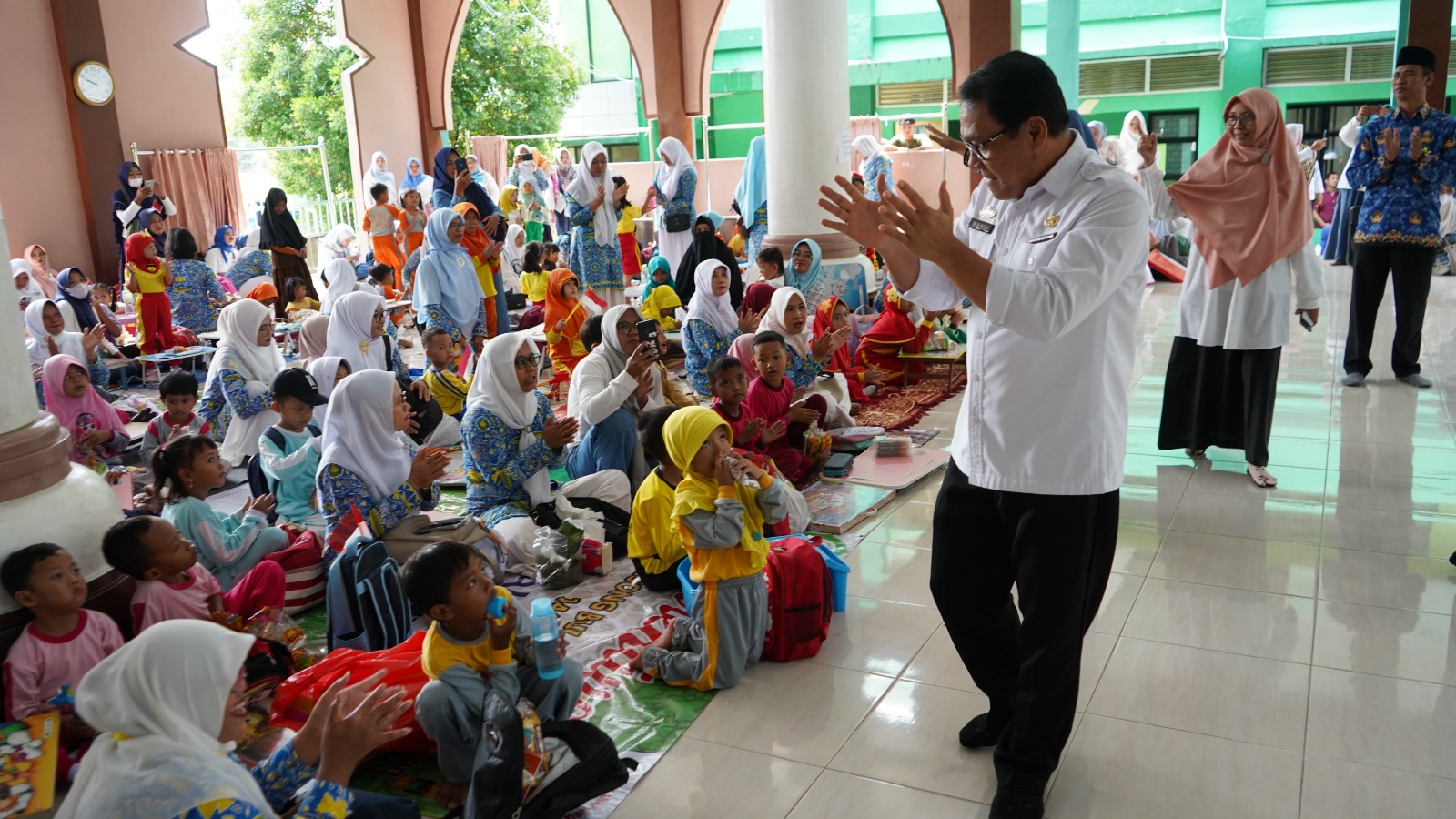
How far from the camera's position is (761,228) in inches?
371

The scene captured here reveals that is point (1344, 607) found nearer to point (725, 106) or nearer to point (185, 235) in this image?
point (185, 235)

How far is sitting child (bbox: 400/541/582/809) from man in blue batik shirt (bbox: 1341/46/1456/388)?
16.8 ft

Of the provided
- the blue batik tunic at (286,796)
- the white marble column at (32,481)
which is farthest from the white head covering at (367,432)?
the blue batik tunic at (286,796)

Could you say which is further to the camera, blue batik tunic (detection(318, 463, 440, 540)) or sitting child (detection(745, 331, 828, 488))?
sitting child (detection(745, 331, 828, 488))

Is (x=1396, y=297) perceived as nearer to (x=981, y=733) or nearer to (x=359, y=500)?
(x=981, y=733)

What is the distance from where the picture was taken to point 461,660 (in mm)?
2547

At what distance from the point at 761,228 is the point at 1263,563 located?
6.30 meters

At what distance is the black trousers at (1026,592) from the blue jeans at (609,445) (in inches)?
89.9

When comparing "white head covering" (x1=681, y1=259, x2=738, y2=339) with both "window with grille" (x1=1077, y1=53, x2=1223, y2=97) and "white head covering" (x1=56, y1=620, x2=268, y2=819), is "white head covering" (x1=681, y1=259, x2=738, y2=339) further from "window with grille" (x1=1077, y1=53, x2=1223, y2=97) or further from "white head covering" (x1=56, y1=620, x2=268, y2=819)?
"window with grille" (x1=1077, y1=53, x2=1223, y2=97)

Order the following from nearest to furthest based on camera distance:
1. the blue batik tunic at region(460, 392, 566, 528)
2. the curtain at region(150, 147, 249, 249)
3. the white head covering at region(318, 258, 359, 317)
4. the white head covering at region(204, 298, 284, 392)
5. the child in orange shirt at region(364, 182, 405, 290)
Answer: the blue batik tunic at region(460, 392, 566, 528) → the white head covering at region(204, 298, 284, 392) → the white head covering at region(318, 258, 359, 317) → the child in orange shirt at region(364, 182, 405, 290) → the curtain at region(150, 147, 249, 249)

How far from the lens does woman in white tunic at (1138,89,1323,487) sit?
4238mm

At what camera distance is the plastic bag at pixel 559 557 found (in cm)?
382

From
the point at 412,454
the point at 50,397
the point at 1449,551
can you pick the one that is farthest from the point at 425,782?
the point at 50,397

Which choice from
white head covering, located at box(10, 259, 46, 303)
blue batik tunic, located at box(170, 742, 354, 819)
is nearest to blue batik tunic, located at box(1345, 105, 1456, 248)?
blue batik tunic, located at box(170, 742, 354, 819)
